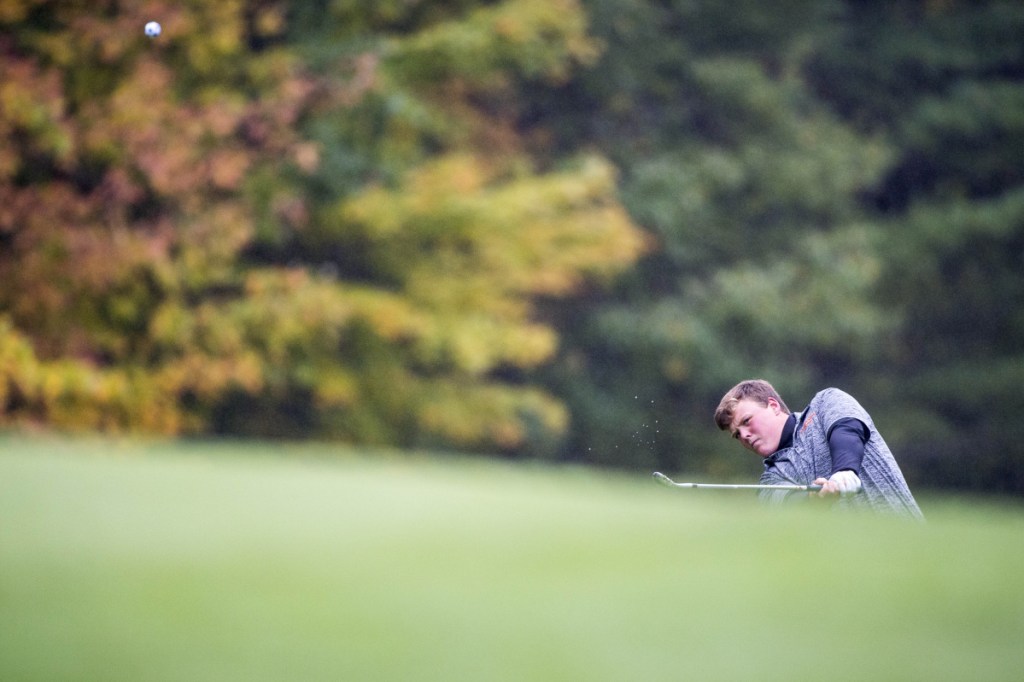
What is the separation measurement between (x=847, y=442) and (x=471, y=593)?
3880mm

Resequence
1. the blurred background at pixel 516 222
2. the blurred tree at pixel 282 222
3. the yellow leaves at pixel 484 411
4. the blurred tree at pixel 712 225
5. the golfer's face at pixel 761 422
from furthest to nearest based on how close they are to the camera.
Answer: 1. the blurred tree at pixel 712 225
2. the yellow leaves at pixel 484 411
3. the blurred background at pixel 516 222
4. the blurred tree at pixel 282 222
5. the golfer's face at pixel 761 422

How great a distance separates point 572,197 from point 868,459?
16.3 meters

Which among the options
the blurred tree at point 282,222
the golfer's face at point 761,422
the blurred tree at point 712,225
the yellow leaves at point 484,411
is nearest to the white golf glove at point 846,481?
the golfer's face at point 761,422

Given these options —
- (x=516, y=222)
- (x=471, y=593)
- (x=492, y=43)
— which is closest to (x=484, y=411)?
(x=516, y=222)

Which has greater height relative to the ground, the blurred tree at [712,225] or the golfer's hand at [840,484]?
the blurred tree at [712,225]

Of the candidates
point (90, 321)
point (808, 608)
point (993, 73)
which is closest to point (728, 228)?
point (993, 73)

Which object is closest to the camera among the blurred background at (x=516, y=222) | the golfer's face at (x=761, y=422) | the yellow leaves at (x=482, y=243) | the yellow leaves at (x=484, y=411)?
the golfer's face at (x=761, y=422)

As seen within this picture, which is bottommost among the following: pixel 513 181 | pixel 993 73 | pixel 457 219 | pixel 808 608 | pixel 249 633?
pixel 249 633

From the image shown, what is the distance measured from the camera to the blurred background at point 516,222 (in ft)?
53.1

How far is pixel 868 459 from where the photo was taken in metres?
1.84

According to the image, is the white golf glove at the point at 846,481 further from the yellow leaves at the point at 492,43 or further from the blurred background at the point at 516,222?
the yellow leaves at the point at 492,43

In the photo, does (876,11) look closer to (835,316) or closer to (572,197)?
(835,316)

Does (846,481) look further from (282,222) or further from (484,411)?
(484,411)

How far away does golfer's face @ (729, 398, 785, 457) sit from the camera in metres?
1.90
